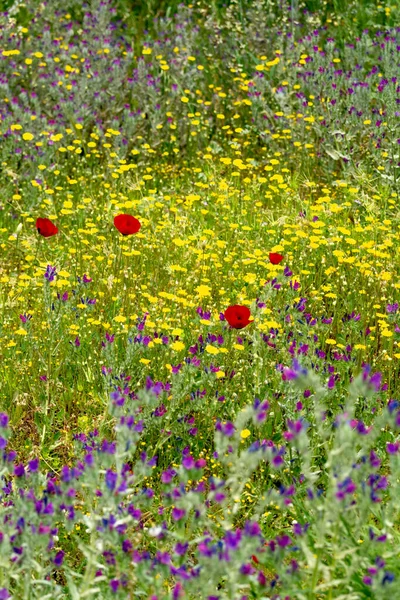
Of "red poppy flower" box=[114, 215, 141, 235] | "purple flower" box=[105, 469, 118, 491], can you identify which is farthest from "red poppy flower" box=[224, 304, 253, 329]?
"purple flower" box=[105, 469, 118, 491]

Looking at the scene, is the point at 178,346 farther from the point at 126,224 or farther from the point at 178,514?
the point at 178,514

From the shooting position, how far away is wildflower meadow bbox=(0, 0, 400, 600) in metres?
2.27

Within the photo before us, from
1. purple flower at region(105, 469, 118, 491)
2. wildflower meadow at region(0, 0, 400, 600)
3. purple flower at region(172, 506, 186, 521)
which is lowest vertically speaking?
wildflower meadow at region(0, 0, 400, 600)

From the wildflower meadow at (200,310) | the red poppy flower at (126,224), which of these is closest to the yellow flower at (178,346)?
the wildflower meadow at (200,310)

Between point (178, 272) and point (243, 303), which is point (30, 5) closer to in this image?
point (178, 272)

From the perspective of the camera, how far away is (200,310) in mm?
3723

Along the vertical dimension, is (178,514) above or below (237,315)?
above

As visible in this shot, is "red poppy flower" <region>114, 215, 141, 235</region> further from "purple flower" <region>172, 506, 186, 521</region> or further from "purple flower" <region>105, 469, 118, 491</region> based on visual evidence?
"purple flower" <region>172, 506, 186, 521</region>

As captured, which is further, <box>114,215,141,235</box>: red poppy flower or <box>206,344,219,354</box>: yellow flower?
<box>114,215,141,235</box>: red poppy flower

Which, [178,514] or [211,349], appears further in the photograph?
[211,349]

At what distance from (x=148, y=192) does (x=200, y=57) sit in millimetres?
1979

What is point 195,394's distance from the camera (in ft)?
11.6

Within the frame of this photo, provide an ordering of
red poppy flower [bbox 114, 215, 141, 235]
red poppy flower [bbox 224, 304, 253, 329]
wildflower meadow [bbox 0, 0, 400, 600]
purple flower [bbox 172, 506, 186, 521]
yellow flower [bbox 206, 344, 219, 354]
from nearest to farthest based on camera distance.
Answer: purple flower [bbox 172, 506, 186, 521] → wildflower meadow [bbox 0, 0, 400, 600] → red poppy flower [bbox 224, 304, 253, 329] → yellow flower [bbox 206, 344, 219, 354] → red poppy flower [bbox 114, 215, 141, 235]

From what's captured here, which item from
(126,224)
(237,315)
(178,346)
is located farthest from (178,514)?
(126,224)
